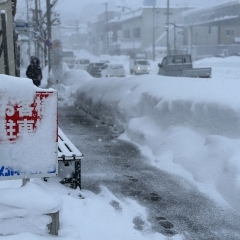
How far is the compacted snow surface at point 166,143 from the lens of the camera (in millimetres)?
4570

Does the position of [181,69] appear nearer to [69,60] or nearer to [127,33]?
[69,60]

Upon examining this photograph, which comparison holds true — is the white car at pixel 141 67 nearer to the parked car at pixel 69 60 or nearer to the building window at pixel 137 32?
the parked car at pixel 69 60

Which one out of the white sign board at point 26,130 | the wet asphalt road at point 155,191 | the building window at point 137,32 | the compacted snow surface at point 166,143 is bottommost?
the wet asphalt road at point 155,191

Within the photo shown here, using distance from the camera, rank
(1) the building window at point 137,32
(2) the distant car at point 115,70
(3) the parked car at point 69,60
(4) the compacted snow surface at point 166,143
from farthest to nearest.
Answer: (1) the building window at point 137,32
(3) the parked car at point 69,60
(2) the distant car at point 115,70
(4) the compacted snow surface at point 166,143

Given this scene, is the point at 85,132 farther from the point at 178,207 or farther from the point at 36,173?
the point at 36,173

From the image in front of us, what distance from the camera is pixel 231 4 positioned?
37.1 m

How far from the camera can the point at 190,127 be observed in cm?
768

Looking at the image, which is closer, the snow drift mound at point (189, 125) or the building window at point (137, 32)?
the snow drift mound at point (189, 125)

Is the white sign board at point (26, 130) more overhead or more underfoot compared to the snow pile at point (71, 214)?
more overhead

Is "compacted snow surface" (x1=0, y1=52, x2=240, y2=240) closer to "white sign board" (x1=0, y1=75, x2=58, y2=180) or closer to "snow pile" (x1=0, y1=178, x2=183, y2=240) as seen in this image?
"snow pile" (x1=0, y1=178, x2=183, y2=240)

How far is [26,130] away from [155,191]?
2.76 meters

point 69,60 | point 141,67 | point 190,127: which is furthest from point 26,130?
point 69,60

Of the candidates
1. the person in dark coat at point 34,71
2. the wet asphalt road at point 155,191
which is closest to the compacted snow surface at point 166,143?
the wet asphalt road at point 155,191

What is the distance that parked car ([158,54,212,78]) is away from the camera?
19922mm
